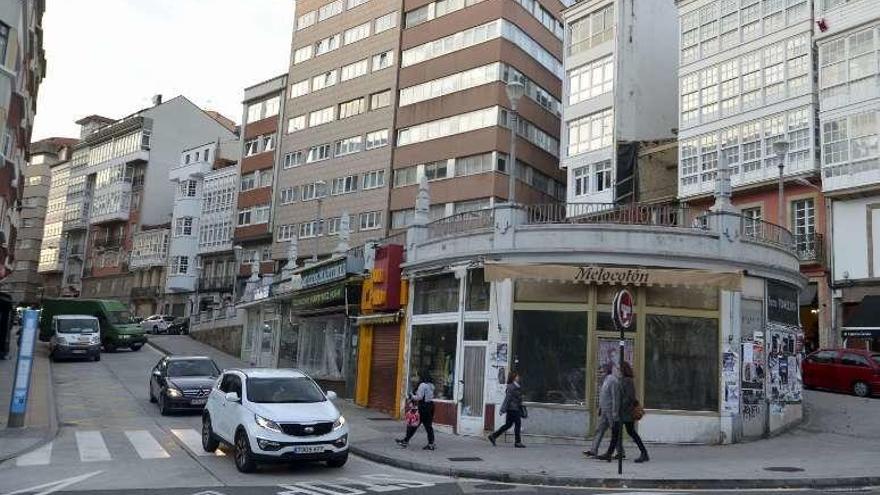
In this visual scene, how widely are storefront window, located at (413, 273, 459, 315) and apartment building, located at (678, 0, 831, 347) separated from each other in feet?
57.2

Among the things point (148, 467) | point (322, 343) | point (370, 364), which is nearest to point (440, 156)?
point (322, 343)

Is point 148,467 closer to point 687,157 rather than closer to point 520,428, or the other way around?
point 520,428

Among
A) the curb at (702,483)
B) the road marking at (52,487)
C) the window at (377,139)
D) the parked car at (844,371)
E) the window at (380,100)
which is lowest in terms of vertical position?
the road marking at (52,487)

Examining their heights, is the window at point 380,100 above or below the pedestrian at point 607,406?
above

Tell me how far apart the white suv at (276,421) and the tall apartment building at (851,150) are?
24.2 meters

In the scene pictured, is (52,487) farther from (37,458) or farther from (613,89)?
(613,89)

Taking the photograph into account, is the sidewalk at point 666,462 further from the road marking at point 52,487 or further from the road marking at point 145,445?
the road marking at point 52,487

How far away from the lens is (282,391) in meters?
13.5

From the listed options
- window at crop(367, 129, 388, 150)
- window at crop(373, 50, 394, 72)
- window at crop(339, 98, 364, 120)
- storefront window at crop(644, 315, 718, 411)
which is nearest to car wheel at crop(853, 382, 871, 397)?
storefront window at crop(644, 315, 718, 411)

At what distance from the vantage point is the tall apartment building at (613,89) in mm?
39656

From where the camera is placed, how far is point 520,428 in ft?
52.3

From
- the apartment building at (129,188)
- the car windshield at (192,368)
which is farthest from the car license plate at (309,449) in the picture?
the apartment building at (129,188)

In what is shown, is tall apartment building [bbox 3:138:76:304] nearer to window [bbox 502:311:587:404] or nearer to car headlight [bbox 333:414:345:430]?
window [bbox 502:311:587:404]

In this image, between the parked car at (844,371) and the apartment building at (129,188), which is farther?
the apartment building at (129,188)
